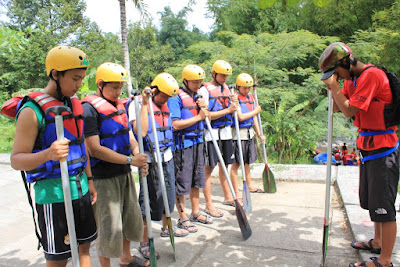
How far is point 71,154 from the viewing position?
7.88 feet

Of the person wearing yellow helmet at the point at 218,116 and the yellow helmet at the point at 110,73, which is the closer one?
the yellow helmet at the point at 110,73

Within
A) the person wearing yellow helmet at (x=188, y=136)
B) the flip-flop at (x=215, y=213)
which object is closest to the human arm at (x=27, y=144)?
the person wearing yellow helmet at (x=188, y=136)

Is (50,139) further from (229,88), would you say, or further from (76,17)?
(76,17)

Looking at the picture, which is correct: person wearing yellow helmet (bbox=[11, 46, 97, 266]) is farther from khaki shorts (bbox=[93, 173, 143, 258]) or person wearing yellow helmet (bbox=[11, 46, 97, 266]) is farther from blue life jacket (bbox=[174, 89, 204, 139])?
blue life jacket (bbox=[174, 89, 204, 139])

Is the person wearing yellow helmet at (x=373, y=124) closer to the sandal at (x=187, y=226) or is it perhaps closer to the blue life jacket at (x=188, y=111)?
the blue life jacket at (x=188, y=111)

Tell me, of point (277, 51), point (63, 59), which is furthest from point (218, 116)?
point (277, 51)

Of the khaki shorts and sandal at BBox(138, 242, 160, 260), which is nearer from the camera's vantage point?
the khaki shorts

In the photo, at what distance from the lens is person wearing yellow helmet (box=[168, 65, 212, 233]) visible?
4.20 m

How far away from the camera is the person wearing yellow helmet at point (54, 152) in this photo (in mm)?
2146

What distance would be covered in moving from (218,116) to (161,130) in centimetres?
139

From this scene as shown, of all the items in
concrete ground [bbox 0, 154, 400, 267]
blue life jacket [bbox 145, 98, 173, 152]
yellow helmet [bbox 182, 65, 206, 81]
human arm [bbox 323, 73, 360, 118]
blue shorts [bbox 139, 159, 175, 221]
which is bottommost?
concrete ground [bbox 0, 154, 400, 267]

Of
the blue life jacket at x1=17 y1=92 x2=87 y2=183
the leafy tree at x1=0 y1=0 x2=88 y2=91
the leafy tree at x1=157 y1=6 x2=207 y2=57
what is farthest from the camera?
the leafy tree at x1=157 y1=6 x2=207 y2=57

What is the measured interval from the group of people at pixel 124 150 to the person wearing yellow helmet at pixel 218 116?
40cm

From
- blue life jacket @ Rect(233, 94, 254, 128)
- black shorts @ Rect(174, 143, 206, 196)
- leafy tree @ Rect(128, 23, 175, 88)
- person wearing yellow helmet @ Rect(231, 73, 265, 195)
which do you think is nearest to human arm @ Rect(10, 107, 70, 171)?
black shorts @ Rect(174, 143, 206, 196)
